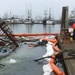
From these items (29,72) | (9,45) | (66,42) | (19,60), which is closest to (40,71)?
(29,72)

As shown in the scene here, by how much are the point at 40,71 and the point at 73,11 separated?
133 m

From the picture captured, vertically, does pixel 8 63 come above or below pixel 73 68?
below

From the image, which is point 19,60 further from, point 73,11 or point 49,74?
point 73,11

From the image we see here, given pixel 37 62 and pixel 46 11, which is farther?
pixel 46 11

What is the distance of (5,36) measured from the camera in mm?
36531

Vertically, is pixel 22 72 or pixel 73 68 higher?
pixel 73 68

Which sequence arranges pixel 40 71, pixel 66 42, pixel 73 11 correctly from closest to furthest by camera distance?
pixel 40 71 < pixel 66 42 < pixel 73 11

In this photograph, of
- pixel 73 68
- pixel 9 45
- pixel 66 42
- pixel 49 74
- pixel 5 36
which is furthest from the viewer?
pixel 5 36

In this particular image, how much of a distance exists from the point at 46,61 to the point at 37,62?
2.67 ft

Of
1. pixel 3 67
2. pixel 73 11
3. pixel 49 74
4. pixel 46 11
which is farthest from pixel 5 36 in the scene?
pixel 46 11

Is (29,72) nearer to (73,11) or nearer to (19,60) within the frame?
(19,60)

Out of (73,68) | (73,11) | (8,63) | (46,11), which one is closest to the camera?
(73,68)

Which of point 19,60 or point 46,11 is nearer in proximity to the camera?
point 19,60

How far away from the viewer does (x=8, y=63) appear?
948 inches
